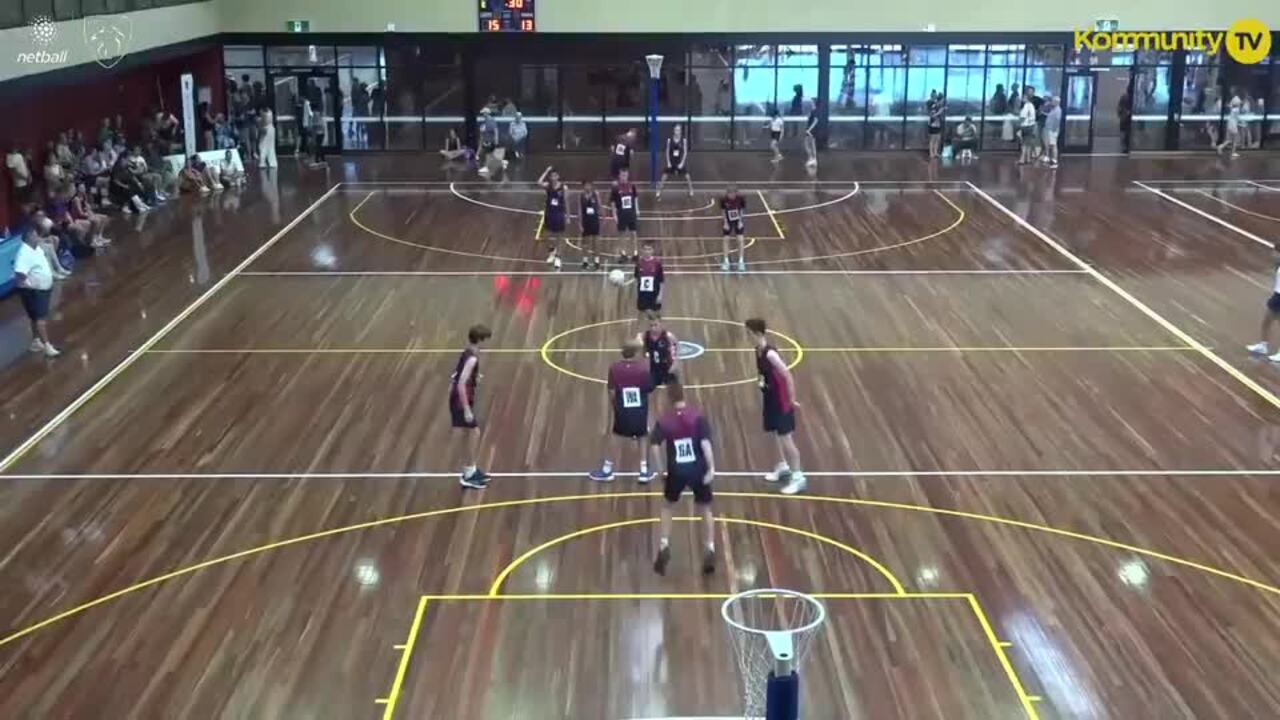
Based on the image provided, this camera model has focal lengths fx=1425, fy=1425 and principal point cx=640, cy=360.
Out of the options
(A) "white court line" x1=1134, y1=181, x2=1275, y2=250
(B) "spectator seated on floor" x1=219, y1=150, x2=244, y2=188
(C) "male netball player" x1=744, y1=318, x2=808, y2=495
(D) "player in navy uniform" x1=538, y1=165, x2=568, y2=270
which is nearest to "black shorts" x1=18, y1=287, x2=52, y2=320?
(D) "player in navy uniform" x1=538, y1=165, x2=568, y2=270

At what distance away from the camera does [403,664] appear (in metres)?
10.9

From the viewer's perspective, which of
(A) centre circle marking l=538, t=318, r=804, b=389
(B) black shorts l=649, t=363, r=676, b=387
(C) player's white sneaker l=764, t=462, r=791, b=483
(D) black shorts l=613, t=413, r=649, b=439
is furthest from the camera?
(A) centre circle marking l=538, t=318, r=804, b=389

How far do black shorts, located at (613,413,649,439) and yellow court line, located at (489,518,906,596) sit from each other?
0.88m

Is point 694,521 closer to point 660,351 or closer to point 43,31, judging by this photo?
point 660,351

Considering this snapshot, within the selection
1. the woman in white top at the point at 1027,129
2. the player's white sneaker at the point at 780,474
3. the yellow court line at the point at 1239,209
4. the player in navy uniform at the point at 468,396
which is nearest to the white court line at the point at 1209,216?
the yellow court line at the point at 1239,209

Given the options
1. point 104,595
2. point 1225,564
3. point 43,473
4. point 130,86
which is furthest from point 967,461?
point 130,86

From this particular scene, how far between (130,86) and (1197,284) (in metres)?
23.6

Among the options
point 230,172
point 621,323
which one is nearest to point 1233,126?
point 621,323

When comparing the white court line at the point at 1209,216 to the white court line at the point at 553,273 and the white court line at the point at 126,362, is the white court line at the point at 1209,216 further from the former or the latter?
the white court line at the point at 126,362

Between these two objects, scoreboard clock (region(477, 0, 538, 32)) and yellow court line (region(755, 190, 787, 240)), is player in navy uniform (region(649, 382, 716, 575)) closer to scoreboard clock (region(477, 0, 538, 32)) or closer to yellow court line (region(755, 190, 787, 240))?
yellow court line (region(755, 190, 787, 240))

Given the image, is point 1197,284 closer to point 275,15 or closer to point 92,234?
point 92,234

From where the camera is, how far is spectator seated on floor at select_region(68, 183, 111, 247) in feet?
84.0

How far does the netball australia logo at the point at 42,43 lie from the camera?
24.1m

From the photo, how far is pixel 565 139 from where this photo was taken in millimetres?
38719
